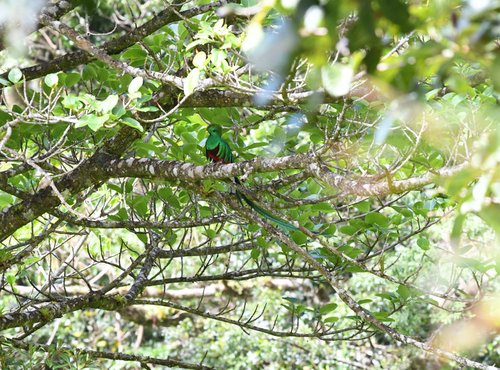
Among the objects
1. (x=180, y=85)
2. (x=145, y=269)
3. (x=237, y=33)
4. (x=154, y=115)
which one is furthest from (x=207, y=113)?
(x=145, y=269)

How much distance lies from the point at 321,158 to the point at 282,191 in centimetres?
76

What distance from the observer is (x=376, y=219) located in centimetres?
215

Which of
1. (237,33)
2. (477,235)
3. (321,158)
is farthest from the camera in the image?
(477,235)

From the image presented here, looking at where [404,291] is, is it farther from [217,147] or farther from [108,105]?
[108,105]

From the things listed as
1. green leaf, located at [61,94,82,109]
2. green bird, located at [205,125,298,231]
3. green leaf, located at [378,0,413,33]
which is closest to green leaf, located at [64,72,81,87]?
green leaf, located at [61,94,82,109]

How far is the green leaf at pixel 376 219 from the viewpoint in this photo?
2.14 m

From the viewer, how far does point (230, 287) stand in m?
5.38

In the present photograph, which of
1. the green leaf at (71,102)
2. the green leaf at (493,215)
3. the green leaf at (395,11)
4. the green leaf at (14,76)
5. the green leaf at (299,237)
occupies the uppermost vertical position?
the green leaf at (14,76)

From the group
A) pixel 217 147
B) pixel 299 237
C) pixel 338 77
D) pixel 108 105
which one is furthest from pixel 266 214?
pixel 338 77

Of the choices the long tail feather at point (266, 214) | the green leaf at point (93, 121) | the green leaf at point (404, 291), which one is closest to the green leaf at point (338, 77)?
the green leaf at point (93, 121)

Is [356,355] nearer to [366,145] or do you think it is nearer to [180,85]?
[366,145]

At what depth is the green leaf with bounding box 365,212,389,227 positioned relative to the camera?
7.01 ft

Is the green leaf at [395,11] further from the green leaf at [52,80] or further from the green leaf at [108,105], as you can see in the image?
the green leaf at [52,80]

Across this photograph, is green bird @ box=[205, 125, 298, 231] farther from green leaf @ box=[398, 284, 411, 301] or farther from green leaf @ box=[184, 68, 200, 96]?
green leaf @ box=[184, 68, 200, 96]
